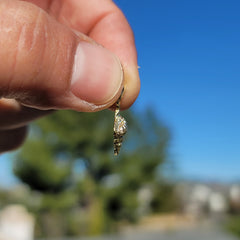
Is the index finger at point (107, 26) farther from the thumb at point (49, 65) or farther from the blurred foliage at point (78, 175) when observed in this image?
the blurred foliage at point (78, 175)

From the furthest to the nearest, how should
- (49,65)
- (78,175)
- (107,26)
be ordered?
1. (78,175)
2. (107,26)
3. (49,65)

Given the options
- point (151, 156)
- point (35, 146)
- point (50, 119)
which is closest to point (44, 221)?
point (35, 146)

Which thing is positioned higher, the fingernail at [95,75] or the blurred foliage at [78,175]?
the fingernail at [95,75]

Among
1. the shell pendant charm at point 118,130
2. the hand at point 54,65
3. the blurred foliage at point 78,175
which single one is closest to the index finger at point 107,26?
the hand at point 54,65

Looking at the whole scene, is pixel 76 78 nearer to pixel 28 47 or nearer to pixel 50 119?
pixel 28 47

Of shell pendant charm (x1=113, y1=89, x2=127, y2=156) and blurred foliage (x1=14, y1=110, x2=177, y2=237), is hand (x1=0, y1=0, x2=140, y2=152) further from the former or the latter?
blurred foliage (x1=14, y1=110, x2=177, y2=237)

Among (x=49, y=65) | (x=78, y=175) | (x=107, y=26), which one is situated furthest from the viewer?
(x=78, y=175)

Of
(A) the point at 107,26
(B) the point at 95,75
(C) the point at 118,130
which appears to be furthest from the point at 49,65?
(A) the point at 107,26

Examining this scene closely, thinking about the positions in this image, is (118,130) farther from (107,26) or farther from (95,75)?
(107,26)
